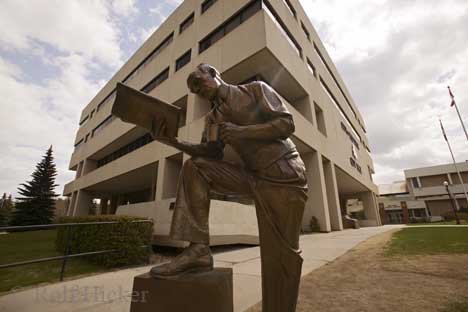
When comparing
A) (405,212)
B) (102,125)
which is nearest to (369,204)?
(405,212)

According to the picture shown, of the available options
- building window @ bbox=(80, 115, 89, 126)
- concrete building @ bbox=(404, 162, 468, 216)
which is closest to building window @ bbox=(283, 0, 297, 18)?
building window @ bbox=(80, 115, 89, 126)

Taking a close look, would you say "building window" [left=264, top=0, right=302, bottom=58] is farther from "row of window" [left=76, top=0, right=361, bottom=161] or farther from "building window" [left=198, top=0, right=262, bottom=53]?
"building window" [left=198, top=0, right=262, bottom=53]

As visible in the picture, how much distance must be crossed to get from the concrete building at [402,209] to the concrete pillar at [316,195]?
26641 mm

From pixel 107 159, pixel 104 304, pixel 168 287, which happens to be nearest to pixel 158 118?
pixel 168 287

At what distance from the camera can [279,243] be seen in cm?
153

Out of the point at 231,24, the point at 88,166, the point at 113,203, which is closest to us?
the point at 231,24

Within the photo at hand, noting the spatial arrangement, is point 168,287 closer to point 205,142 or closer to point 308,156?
point 205,142

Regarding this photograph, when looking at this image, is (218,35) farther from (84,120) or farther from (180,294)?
(84,120)

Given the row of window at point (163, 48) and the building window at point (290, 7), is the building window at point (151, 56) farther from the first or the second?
the building window at point (290, 7)

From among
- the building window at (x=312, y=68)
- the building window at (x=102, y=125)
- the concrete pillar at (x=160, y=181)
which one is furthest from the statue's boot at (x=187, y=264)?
the building window at (x=102, y=125)

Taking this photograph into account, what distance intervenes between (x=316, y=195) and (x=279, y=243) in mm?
11524

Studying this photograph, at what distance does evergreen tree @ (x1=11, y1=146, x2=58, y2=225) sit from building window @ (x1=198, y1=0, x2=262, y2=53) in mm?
22726

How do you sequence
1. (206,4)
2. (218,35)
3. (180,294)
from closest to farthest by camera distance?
(180,294) < (218,35) < (206,4)

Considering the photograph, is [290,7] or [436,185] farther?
[436,185]
